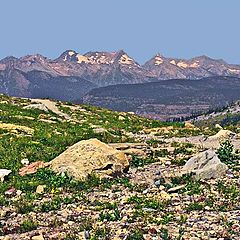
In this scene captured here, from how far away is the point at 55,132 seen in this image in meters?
36.0

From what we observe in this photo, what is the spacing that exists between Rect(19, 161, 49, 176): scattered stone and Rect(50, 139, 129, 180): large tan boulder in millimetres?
707

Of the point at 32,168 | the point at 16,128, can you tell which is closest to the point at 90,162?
the point at 32,168

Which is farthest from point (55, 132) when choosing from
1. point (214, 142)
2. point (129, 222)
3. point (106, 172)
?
point (129, 222)

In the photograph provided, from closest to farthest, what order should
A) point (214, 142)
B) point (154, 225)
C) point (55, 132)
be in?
point (154, 225) < point (214, 142) < point (55, 132)

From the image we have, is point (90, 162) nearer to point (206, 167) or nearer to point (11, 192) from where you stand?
point (11, 192)

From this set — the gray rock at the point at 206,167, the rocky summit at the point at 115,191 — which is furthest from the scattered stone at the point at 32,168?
the gray rock at the point at 206,167

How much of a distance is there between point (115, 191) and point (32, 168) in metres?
5.86

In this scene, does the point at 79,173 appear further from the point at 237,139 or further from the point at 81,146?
the point at 237,139

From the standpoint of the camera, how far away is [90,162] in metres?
21.6

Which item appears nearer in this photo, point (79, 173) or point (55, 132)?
point (79, 173)

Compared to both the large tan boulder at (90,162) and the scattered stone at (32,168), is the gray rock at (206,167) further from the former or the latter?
the scattered stone at (32,168)

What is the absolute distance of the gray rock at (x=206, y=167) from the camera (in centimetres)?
1993

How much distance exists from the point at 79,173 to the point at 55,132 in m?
15.7

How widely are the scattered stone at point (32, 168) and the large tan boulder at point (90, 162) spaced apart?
0.71m
